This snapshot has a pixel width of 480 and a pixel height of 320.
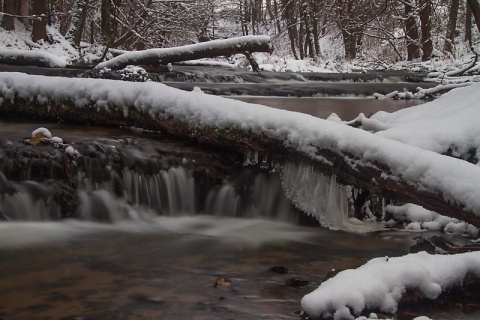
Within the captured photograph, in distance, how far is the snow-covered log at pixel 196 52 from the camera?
30.2 feet

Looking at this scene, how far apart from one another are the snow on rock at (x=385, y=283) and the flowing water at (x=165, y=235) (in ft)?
0.59

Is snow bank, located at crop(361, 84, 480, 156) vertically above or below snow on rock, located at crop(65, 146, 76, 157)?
above

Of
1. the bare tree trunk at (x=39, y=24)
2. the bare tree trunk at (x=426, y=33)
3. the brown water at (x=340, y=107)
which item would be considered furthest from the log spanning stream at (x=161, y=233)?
the bare tree trunk at (x=426, y=33)

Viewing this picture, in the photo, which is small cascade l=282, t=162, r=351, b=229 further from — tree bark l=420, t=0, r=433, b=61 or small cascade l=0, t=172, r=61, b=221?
tree bark l=420, t=0, r=433, b=61

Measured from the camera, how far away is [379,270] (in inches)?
96.7

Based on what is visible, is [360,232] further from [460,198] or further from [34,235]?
[34,235]

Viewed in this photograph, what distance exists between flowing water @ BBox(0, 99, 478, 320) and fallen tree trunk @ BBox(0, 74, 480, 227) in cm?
20

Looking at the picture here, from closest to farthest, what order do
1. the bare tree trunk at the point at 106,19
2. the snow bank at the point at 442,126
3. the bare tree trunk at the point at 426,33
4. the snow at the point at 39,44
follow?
the snow bank at the point at 442,126
the bare tree trunk at the point at 106,19
the snow at the point at 39,44
the bare tree trunk at the point at 426,33

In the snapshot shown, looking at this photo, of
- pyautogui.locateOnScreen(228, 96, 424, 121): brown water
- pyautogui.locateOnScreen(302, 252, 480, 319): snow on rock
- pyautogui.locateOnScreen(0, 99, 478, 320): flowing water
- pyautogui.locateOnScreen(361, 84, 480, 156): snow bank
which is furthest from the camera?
pyautogui.locateOnScreen(228, 96, 424, 121): brown water

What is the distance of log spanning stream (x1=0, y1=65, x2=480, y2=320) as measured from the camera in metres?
2.91

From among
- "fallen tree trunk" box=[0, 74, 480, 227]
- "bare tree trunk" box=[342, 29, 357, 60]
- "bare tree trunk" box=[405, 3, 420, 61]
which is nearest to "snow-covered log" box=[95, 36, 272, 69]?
"fallen tree trunk" box=[0, 74, 480, 227]

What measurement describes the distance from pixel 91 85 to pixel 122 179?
1.54 meters

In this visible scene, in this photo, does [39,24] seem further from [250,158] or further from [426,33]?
[250,158]

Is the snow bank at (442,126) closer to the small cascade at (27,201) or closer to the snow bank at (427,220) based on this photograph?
the snow bank at (427,220)
